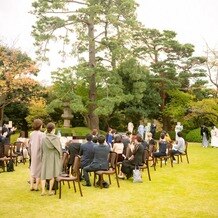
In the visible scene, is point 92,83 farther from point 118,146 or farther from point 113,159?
point 113,159

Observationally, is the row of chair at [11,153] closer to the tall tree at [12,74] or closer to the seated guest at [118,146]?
the seated guest at [118,146]

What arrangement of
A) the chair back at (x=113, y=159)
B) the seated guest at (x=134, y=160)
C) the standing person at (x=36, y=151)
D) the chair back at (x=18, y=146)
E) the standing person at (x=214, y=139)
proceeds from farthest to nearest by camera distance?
the standing person at (x=214, y=139), the chair back at (x=18, y=146), the seated guest at (x=134, y=160), the chair back at (x=113, y=159), the standing person at (x=36, y=151)

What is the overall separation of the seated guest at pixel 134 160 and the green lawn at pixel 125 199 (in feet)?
1.24

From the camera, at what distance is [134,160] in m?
10.5

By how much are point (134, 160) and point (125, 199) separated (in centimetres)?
232

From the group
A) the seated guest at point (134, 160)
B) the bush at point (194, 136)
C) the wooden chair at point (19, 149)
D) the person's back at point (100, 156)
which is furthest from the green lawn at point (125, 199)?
the bush at point (194, 136)

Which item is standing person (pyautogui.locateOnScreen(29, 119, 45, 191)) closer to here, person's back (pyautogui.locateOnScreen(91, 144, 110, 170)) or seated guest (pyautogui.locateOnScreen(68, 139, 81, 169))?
person's back (pyautogui.locateOnScreen(91, 144, 110, 170))

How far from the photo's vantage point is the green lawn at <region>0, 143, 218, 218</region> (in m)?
7.11

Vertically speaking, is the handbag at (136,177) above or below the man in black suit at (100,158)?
below

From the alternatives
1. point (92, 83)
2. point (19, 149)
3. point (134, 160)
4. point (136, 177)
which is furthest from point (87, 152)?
point (92, 83)

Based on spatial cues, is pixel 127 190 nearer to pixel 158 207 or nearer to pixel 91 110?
pixel 158 207

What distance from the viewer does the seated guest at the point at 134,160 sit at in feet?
34.2

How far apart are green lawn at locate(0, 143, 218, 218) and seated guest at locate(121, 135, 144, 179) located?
14.9 inches

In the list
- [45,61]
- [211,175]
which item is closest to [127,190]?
[211,175]
